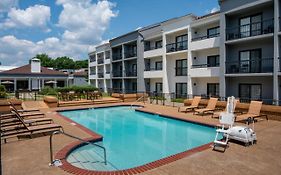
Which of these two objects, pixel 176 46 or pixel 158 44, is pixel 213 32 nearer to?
pixel 176 46

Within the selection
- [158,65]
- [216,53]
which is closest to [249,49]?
[216,53]

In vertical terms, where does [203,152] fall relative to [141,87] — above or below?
below

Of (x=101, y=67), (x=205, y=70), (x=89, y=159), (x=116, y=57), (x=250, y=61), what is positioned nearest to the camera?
(x=89, y=159)

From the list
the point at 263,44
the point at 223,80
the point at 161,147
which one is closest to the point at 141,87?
the point at 223,80

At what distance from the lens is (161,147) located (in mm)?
9844

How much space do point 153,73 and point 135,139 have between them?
A: 18.4m

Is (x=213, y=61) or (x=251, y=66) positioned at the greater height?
(x=213, y=61)

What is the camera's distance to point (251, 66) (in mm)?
18516

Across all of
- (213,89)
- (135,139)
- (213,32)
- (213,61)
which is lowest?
(135,139)

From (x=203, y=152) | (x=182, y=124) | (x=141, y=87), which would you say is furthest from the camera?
(x=141, y=87)

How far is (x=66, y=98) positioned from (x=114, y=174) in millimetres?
20023

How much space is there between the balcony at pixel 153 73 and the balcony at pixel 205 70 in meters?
5.40

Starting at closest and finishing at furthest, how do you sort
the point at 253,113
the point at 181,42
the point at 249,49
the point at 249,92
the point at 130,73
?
1. the point at 253,113
2. the point at 249,49
3. the point at 249,92
4. the point at 181,42
5. the point at 130,73

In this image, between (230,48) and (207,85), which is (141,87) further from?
(230,48)
